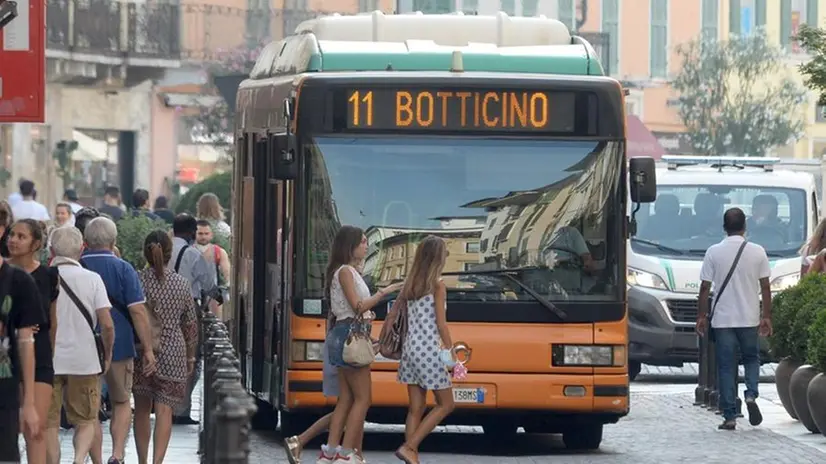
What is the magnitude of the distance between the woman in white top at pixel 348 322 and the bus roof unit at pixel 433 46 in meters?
1.84

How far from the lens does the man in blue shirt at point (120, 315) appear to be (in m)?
13.7

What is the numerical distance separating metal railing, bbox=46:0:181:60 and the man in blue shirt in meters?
24.6

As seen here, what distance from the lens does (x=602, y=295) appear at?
51.2 ft

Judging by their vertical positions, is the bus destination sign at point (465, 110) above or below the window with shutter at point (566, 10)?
below

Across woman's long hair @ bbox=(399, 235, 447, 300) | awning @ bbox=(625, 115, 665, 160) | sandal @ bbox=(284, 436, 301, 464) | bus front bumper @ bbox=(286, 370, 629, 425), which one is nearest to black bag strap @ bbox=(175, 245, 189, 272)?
bus front bumper @ bbox=(286, 370, 629, 425)

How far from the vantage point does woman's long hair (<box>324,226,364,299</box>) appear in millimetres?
14273

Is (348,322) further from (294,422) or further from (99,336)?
(294,422)

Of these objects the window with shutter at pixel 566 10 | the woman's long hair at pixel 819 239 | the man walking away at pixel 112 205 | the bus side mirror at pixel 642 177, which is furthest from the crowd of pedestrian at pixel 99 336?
the window with shutter at pixel 566 10

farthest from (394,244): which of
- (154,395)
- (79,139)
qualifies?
(79,139)

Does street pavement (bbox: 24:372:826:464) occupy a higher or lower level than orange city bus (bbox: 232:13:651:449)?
lower

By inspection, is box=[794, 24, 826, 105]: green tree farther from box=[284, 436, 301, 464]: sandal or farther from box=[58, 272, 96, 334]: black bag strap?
box=[58, 272, 96, 334]: black bag strap

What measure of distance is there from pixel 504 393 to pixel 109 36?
26132mm

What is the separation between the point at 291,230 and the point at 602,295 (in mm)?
2002

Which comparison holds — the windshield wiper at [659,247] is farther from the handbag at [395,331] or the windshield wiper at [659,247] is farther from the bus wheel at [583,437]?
the handbag at [395,331]
